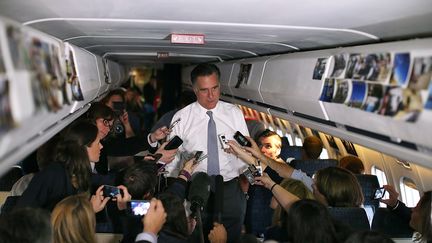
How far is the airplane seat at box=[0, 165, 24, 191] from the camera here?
206 inches

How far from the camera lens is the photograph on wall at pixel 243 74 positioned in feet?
19.5

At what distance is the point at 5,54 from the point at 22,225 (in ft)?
3.40

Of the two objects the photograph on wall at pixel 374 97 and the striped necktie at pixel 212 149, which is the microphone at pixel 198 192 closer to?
the striped necktie at pixel 212 149

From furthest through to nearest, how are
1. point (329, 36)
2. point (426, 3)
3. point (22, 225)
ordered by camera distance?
point (329, 36)
point (22, 225)
point (426, 3)

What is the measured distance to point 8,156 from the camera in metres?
1.97

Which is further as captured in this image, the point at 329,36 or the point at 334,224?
the point at 329,36

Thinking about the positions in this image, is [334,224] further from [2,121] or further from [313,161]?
[313,161]

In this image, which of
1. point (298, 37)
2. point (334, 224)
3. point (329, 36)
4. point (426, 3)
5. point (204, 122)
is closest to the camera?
point (426, 3)

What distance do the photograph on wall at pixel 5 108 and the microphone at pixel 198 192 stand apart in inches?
72.2

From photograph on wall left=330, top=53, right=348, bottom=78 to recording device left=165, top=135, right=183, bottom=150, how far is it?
4.82ft

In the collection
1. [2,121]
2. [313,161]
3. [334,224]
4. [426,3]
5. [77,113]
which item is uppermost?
[426,3]

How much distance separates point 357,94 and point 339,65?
0.41 metres

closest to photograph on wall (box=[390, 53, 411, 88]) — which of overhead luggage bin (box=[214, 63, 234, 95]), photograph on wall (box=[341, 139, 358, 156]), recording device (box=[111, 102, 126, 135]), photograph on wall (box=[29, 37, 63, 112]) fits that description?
photograph on wall (box=[29, 37, 63, 112])

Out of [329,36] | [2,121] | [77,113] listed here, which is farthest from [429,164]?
[77,113]
